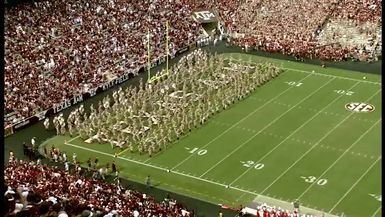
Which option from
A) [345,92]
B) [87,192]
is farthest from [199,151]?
[345,92]

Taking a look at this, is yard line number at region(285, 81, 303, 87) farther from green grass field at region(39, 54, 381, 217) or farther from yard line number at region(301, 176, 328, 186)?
yard line number at region(301, 176, 328, 186)

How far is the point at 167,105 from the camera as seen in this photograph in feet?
81.1

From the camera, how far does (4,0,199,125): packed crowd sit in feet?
86.1

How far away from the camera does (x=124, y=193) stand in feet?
57.3

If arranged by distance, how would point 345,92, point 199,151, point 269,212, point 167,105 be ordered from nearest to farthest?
1. point 269,212
2. point 199,151
3. point 167,105
4. point 345,92

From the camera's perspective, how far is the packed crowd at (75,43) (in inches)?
1033

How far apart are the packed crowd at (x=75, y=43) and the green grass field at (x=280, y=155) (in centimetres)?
397

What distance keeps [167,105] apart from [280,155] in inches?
205

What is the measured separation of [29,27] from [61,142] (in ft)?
31.9

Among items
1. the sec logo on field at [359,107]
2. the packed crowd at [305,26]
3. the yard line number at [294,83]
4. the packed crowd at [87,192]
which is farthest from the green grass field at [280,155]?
the packed crowd at [305,26]

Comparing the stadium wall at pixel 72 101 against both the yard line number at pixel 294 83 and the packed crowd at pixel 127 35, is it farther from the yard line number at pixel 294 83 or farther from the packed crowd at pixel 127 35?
the yard line number at pixel 294 83

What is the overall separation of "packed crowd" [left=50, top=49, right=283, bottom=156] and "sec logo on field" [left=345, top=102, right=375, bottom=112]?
3.90 meters

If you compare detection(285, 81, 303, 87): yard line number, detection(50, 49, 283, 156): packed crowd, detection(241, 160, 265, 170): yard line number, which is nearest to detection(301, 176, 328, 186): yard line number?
detection(241, 160, 265, 170): yard line number

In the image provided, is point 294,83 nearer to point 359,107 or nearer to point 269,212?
point 359,107
